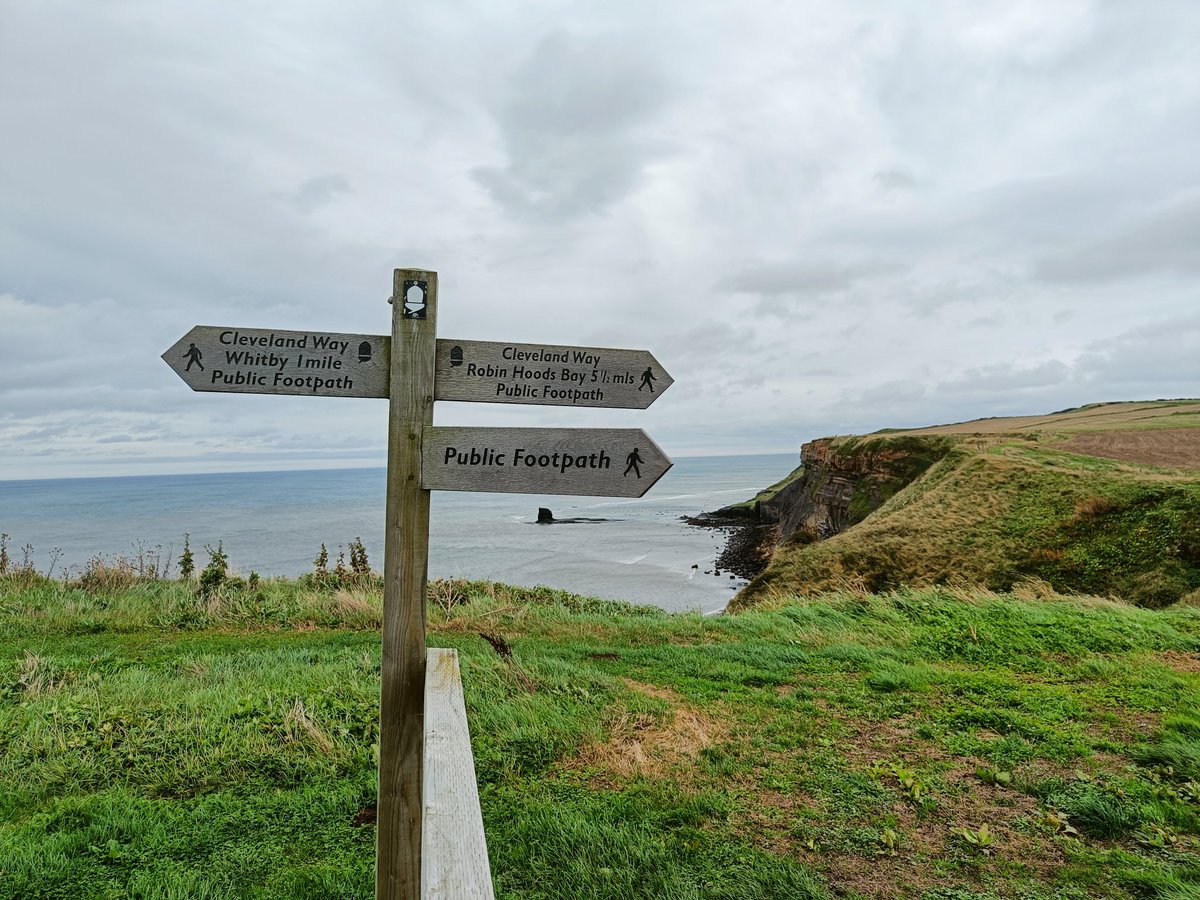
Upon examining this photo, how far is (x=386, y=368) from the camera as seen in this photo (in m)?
2.98

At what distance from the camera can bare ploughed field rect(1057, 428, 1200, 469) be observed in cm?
2000

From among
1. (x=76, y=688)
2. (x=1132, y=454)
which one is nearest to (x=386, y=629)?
(x=76, y=688)

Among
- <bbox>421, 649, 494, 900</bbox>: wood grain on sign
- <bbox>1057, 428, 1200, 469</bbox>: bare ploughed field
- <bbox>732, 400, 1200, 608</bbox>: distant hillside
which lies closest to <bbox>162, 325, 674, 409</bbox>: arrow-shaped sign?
<bbox>421, 649, 494, 900</bbox>: wood grain on sign

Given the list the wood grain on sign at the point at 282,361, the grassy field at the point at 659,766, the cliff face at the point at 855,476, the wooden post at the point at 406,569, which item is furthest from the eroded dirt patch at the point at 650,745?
the cliff face at the point at 855,476

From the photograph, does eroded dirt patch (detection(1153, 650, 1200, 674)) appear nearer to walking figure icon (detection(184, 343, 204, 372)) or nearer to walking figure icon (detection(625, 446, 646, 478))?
walking figure icon (detection(625, 446, 646, 478))

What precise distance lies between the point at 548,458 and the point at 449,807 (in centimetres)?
144

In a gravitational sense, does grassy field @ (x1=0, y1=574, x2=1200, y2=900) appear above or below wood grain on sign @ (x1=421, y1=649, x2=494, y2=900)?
below

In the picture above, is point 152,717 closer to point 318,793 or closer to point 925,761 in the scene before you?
point 318,793

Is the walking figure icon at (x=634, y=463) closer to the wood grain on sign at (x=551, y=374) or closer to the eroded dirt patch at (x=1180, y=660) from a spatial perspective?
the wood grain on sign at (x=551, y=374)

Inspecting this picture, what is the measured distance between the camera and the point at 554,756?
482 cm

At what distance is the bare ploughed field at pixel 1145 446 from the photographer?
20.0 m

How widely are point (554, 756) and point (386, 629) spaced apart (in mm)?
2533

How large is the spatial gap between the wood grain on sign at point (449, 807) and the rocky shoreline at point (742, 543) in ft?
111

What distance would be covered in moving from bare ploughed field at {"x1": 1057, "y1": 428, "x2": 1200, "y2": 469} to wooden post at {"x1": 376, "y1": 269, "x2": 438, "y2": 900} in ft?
78.2
